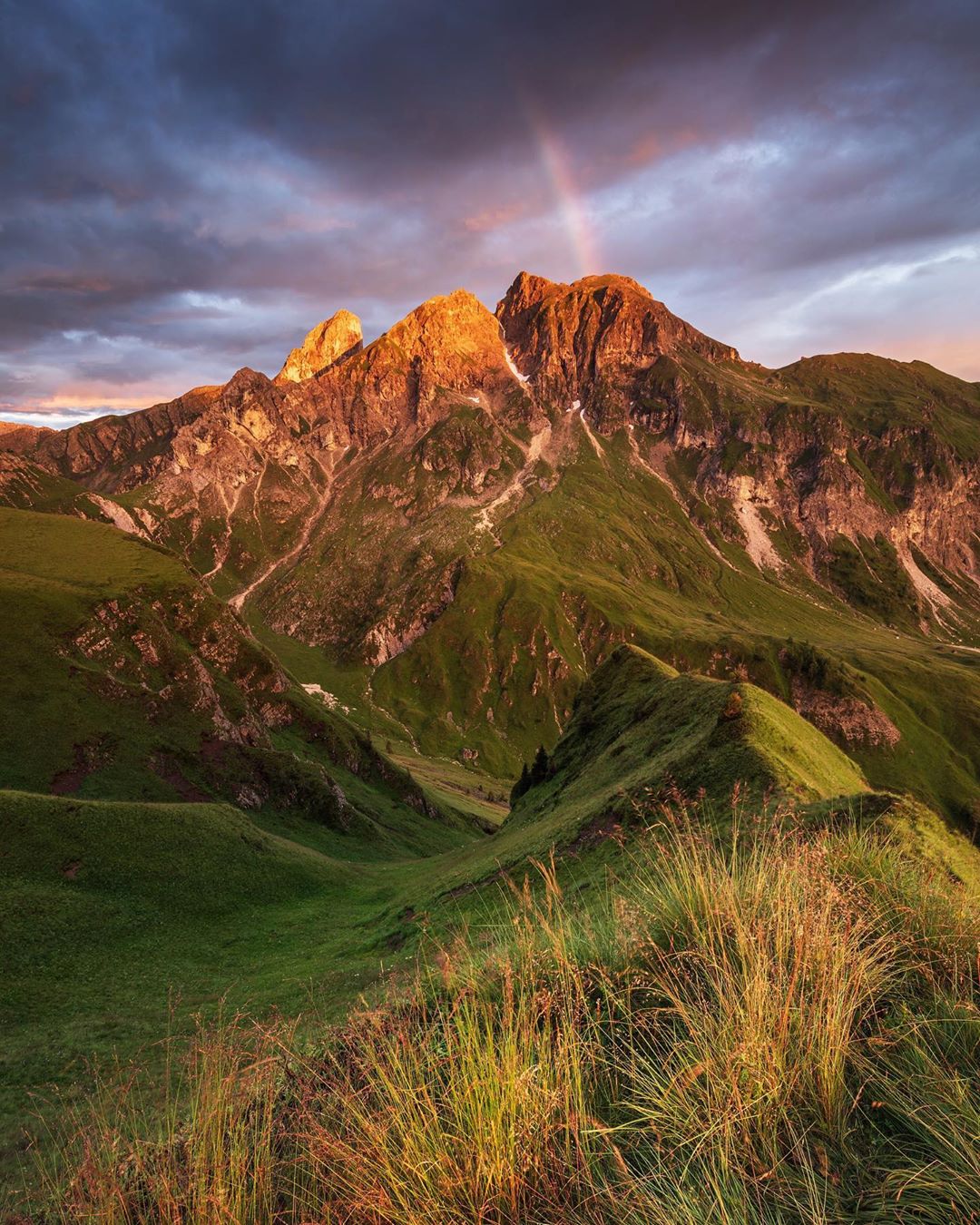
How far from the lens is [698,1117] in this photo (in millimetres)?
4168

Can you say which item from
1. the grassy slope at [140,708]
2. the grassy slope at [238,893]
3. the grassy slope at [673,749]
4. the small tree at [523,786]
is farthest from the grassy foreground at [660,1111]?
the grassy slope at [140,708]

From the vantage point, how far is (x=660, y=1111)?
4434 mm

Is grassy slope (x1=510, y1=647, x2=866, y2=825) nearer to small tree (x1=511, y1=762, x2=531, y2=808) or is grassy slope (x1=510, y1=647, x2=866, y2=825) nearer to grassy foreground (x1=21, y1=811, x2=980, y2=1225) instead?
small tree (x1=511, y1=762, x2=531, y2=808)

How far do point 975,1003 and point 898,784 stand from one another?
183634 mm

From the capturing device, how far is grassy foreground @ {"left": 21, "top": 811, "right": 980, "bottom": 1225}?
3.79 m

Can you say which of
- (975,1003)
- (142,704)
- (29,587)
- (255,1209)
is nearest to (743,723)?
(975,1003)

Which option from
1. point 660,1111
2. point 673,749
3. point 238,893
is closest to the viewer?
point 660,1111

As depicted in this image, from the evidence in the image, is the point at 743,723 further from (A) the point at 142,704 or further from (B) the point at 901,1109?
(A) the point at 142,704

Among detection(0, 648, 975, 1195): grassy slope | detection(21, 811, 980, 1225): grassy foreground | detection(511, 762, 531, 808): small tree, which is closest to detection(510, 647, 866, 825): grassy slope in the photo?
detection(0, 648, 975, 1195): grassy slope

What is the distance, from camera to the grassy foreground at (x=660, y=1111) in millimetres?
3795

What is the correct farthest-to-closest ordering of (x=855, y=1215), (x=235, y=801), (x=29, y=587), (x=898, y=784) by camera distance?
(x=898, y=784), (x=29, y=587), (x=235, y=801), (x=855, y=1215)

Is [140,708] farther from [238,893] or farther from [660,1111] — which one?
[660,1111]

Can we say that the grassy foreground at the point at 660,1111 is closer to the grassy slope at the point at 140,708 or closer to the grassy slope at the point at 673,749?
the grassy slope at the point at 673,749

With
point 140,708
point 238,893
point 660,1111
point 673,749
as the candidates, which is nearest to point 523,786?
point 238,893
